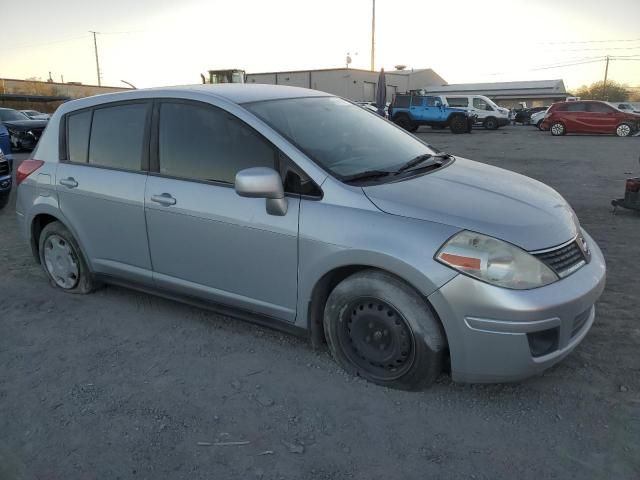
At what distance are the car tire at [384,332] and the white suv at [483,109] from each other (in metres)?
27.7

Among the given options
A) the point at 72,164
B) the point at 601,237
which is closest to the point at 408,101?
the point at 601,237

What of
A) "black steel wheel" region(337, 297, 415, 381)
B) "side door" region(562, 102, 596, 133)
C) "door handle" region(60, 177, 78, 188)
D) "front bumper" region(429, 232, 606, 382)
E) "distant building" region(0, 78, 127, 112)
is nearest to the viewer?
"front bumper" region(429, 232, 606, 382)

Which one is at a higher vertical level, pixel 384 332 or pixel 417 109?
pixel 417 109

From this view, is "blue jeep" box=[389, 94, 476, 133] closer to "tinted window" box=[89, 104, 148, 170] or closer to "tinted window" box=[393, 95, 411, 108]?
"tinted window" box=[393, 95, 411, 108]

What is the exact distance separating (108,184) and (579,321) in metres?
3.13

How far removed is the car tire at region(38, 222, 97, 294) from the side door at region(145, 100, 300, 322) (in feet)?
3.10

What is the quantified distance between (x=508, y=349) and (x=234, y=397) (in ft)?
4.74

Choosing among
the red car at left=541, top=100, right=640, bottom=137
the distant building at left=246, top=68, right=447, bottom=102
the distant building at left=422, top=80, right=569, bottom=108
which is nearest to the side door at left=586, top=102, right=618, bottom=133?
the red car at left=541, top=100, right=640, bottom=137

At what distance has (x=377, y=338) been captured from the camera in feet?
9.32

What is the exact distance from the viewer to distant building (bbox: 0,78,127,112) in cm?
3584

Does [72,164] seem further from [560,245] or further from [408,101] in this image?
[408,101]

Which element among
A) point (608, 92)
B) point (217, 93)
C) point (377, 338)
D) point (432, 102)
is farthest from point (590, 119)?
point (608, 92)

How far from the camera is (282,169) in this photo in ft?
9.87

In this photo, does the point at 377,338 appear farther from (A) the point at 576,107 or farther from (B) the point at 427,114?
(B) the point at 427,114
